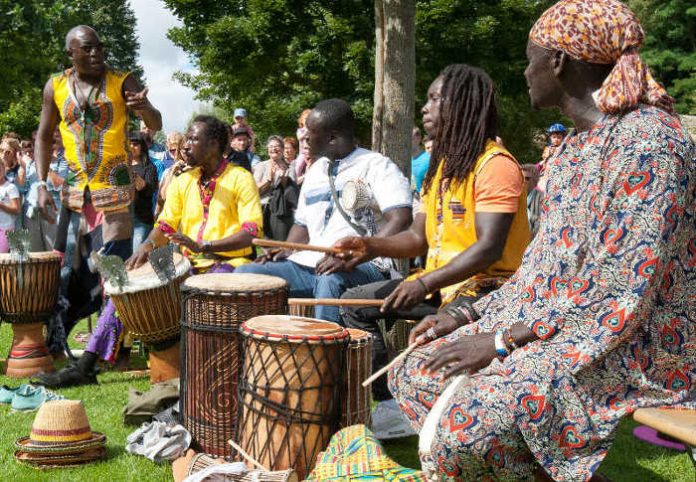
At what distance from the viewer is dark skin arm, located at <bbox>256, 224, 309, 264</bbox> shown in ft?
16.2

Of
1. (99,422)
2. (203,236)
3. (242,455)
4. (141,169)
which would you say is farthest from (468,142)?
(141,169)

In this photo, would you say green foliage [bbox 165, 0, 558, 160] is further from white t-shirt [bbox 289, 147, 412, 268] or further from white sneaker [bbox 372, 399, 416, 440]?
white sneaker [bbox 372, 399, 416, 440]

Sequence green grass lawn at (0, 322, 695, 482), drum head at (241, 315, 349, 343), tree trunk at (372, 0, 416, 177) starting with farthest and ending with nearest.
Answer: tree trunk at (372, 0, 416, 177)
green grass lawn at (0, 322, 695, 482)
drum head at (241, 315, 349, 343)

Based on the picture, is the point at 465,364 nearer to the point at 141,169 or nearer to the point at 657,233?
the point at 657,233

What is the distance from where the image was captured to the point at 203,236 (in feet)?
17.6

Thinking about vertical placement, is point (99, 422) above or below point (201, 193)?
below

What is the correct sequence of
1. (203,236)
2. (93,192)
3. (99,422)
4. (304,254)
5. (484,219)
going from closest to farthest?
(484,219), (99,422), (304,254), (203,236), (93,192)

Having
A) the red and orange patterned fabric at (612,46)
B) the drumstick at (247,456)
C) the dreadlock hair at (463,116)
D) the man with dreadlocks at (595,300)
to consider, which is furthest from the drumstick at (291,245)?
the red and orange patterned fabric at (612,46)

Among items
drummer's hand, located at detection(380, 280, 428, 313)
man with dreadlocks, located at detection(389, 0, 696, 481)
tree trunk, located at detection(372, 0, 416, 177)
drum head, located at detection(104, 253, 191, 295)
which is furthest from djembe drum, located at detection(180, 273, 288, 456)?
tree trunk, located at detection(372, 0, 416, 177)

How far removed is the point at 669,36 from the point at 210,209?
28.8 meters

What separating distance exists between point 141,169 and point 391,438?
5076mm

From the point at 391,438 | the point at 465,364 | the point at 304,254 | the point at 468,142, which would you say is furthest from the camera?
the point at 304,254

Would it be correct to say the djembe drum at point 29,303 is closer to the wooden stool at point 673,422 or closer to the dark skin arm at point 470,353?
the dark skin arm at point 470,353

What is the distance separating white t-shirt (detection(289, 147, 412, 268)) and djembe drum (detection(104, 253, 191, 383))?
737 mm
